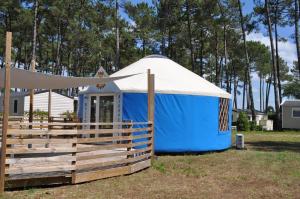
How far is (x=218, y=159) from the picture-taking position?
34.7 feet

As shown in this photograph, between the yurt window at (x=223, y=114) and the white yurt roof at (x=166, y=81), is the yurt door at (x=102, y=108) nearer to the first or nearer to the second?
the white yurt roof at (x=166, y=81)

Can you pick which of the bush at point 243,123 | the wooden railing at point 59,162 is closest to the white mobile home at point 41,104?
the bush at point 243,123

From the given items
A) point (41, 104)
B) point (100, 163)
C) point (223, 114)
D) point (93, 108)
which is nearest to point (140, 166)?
point (100, 163)

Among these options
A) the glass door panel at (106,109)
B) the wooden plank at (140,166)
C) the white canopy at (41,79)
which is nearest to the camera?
the white canopy at (41,79)

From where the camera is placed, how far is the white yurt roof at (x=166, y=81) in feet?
37.0

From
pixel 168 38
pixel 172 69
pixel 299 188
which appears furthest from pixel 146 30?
pixel 299 188

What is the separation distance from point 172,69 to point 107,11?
18917mm

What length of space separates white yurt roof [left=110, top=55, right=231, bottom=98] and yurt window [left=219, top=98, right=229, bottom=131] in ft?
0.61

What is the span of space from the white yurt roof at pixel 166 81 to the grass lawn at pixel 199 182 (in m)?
1.92

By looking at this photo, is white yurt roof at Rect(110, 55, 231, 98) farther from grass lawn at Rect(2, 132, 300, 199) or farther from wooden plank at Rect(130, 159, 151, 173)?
wooden plank at Rect(130, 159, 151, 173)

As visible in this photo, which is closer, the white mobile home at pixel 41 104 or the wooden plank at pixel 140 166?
the wooden plank at pixel 140 166

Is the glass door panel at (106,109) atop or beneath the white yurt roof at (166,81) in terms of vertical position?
beneath

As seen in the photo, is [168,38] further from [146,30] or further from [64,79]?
[64,79]

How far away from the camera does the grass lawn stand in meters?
6.40
